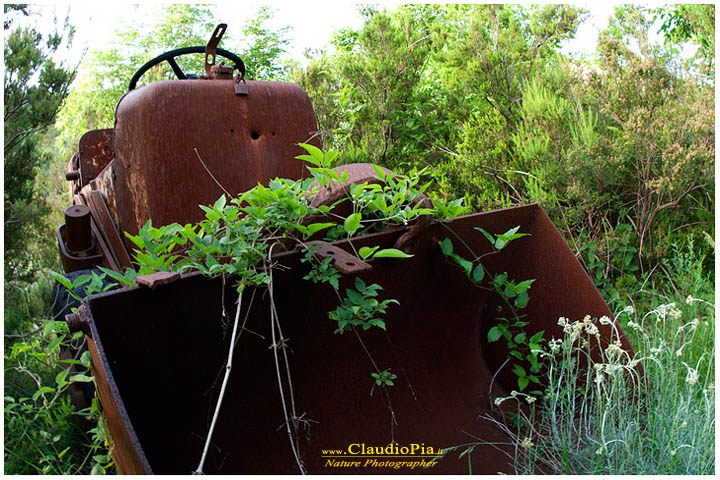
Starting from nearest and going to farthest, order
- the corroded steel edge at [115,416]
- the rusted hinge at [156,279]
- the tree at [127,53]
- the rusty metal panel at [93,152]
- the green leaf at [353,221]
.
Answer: the corroded steel edge at [115,416], the rusted hinge at [156,279], the green leaf at [353,221], the rusty metal panel at [93,152], the tree at [127,53]

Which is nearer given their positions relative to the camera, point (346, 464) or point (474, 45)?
point (346, 464)

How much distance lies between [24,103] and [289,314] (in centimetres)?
360

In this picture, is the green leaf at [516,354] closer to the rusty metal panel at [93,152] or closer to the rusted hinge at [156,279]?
the rusted hinge at [156,279]

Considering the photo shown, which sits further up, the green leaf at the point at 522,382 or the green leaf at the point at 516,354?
the green leaf at the point at 516,354

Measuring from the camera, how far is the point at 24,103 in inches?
180

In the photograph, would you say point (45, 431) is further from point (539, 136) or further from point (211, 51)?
point (539, 136)

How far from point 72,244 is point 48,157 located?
2587 mm

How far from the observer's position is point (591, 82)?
4.34 m

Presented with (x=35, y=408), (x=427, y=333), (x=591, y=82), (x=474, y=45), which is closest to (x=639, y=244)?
(x=591, y=82)

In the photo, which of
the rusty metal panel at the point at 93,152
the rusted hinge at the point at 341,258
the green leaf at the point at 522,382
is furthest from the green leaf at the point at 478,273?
the rusty metal panel at the point at 93,152

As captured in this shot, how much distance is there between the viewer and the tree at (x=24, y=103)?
4.48 m

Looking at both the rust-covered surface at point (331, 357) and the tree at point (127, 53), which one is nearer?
the rust-covered surface at point (331, 357)

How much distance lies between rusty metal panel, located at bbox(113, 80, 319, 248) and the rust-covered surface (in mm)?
752

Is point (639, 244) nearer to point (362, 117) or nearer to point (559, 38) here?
point (559, 38)
